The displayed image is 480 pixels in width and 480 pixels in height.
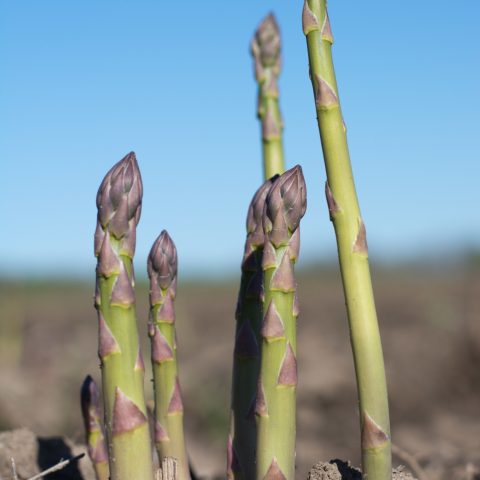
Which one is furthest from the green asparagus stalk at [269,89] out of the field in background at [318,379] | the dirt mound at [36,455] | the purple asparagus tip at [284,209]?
the field in background at [318,379]

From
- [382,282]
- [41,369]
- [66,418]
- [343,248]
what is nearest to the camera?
[343,248]

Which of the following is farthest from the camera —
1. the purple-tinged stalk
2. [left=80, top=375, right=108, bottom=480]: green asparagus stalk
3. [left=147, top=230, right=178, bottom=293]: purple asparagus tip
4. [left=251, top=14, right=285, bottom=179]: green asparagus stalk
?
[left=251, top=14, right=285, bottom=179]: green asparagus stalk

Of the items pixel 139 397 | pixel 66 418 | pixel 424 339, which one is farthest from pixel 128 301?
pixel 424 339

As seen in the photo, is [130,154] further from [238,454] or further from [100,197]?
[238,454]

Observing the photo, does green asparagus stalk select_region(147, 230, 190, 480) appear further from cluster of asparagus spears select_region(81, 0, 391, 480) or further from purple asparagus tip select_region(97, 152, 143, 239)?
purple asparagus tip select_region(97, 152, 143, 239)

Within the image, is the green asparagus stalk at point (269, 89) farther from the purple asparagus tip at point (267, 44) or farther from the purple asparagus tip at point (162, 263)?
the purple asparagus tip at point (162, 263)

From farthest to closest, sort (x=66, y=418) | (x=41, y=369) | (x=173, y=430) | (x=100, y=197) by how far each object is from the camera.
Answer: (x=41, y=369)
(x=66, y=418)
(x=173, y=430)
(x=100, y=197)

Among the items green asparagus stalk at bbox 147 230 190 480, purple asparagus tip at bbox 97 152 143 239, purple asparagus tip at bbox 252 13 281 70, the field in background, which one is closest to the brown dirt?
green asparagus stalk at bbox 147 230 190 480

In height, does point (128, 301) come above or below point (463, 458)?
above
